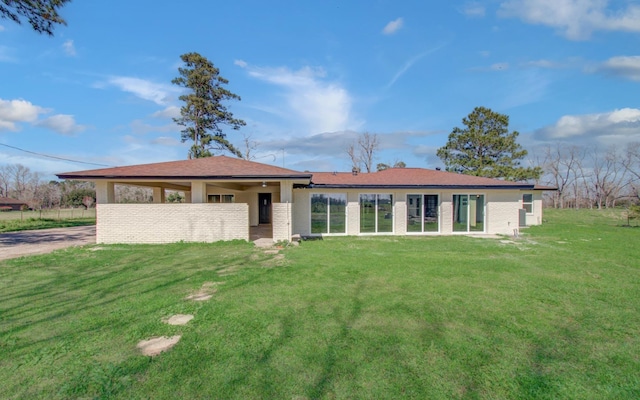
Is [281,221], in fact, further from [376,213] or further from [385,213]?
[385,213]

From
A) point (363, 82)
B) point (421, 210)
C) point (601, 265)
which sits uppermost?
point (363, 82)

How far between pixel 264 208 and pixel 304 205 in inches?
248

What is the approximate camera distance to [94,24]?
38.1 ft

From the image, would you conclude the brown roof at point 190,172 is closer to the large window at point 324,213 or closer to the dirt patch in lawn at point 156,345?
the large window at point 324,213

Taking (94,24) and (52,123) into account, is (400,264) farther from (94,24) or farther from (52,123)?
(52,123)

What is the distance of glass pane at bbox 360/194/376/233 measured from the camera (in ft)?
46.6

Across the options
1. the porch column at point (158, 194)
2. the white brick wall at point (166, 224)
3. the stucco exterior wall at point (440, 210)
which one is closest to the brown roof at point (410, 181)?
the stucco exterior wall at point (440, 210)

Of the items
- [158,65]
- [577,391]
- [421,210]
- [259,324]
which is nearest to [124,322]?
[259,324]

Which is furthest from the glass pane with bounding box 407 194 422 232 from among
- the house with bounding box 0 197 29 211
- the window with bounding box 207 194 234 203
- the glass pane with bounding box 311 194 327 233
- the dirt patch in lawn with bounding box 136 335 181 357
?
the house with bounding box 0 197 29 211

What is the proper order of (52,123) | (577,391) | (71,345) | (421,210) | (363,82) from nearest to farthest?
(577,391) → (71,345) → (421,210) → (363,82) → (52,123)

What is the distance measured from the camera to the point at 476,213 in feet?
49.0

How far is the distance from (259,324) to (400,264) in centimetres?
467

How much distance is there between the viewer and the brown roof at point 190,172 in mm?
10914

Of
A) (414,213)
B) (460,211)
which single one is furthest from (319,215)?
(460,211)
